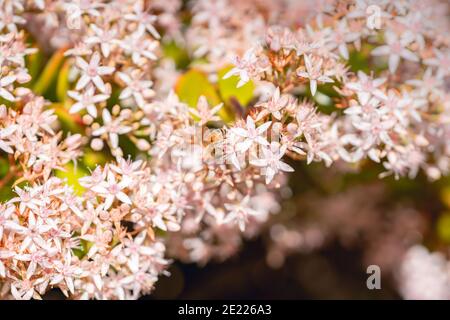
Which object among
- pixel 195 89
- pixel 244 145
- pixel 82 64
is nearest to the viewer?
pixel 244 145

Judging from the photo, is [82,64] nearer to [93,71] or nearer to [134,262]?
[93,71]

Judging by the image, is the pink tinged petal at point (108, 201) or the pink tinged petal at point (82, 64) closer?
the pink tinged petal at point (108, 201)

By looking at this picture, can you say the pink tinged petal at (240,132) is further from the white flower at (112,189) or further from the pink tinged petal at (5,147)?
the pink tinged petal at (5,147)

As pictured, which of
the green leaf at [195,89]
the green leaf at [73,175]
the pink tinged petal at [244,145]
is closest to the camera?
the pink tinged petal at [244,145]

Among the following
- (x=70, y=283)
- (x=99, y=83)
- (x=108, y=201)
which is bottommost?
(x=70, y=283)

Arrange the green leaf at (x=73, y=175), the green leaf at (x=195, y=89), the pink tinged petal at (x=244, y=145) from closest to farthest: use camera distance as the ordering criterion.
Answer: the pink tinged petal at (x=244, y=145) → the green leaf at (x=73, y=175) → the green leaf at (x=195, y=89)

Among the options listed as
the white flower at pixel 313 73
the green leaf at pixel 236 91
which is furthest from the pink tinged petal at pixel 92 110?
the white flower at pixel 313 73

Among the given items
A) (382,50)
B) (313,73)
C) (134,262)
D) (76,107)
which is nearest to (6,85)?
(76,107)

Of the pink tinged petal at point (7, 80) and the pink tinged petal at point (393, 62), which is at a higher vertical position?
the pink tinged petal at point (393, 62)

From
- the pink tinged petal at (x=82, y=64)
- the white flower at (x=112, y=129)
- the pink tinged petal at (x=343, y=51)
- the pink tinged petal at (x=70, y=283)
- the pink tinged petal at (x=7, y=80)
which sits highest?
the pink tinged petal at (x=343, y=51)
